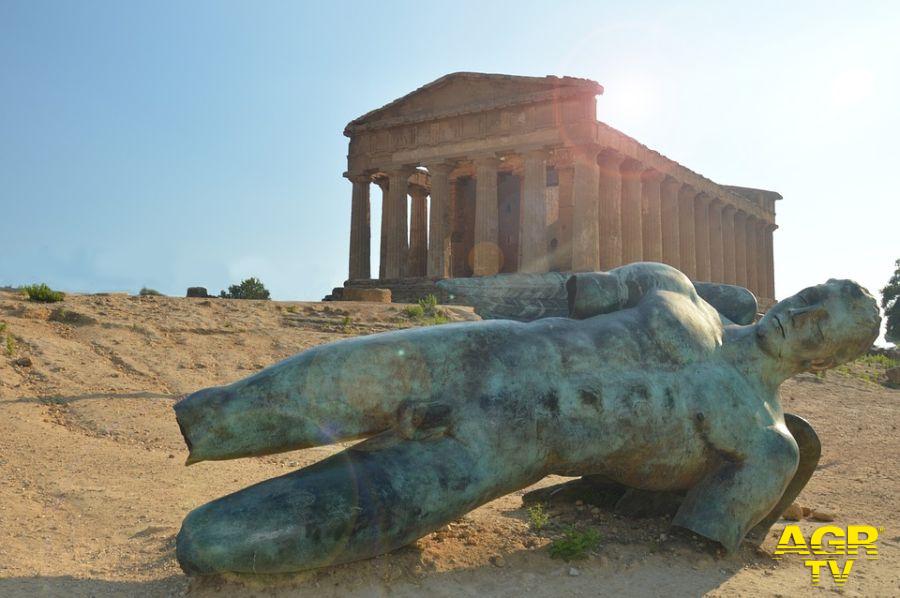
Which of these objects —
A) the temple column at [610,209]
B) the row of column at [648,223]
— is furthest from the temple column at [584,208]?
the temple column at [610,209]

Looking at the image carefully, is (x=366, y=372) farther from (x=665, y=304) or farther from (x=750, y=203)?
(x=750, y=203)

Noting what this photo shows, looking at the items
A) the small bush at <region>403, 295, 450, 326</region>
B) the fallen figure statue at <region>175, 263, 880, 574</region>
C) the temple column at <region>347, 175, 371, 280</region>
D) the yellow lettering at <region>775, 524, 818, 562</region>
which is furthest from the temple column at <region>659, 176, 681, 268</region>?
the fallen figure statue at <region>175, 263, 880, 574</region>

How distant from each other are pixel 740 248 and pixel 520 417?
125 feet

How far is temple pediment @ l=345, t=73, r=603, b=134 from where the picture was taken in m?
24.6

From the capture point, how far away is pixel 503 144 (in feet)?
85.1

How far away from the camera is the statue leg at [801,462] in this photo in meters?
3.99

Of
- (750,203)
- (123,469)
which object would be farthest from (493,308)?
(750,203)

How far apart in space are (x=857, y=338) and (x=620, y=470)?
4.78 ft

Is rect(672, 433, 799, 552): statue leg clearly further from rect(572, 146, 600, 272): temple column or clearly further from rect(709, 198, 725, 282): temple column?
rect(709, 198, 725, 282): temple column

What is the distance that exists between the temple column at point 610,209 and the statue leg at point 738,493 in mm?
22980

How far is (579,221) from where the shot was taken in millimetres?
24969

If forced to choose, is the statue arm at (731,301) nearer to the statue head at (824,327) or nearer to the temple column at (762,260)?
the statue head at (824,327)

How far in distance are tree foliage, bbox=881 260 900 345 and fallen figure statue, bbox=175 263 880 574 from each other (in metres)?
43.6

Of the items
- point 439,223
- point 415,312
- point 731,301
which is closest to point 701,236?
point 439,223
